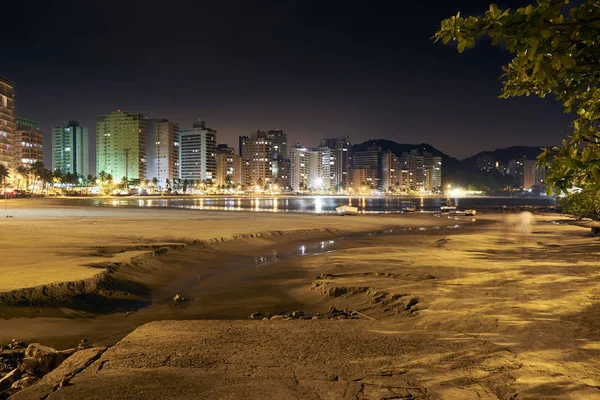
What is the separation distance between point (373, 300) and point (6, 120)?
207466 millimetres

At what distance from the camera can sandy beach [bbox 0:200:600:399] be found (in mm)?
6859

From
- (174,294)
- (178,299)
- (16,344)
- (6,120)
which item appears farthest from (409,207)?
(6,120)

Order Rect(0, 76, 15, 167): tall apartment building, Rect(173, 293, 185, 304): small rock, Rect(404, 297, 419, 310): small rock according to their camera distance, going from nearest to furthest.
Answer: Rect(404, 297, 419, 310): small rock < Rect(173, 293, 185, 304): small rock < Rect(0, 76, 15, 167): tall apartment building

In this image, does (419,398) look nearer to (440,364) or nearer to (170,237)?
(440,364)

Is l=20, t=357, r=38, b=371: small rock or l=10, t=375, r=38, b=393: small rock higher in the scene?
l=10, t=375, r=38, b=393: small rock

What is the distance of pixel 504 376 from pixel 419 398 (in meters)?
1.59

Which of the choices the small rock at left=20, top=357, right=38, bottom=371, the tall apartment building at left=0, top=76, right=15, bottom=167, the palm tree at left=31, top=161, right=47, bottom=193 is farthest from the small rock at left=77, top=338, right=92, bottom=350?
the tall apartment building at left=0, top=76, right=15, bottom=167

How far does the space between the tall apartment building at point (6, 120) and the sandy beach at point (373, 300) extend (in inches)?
7117

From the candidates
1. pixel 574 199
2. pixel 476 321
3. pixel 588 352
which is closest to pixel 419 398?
pixel 588 352

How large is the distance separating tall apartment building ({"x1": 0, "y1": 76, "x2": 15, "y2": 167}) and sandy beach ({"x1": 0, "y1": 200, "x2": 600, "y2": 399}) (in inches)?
7117

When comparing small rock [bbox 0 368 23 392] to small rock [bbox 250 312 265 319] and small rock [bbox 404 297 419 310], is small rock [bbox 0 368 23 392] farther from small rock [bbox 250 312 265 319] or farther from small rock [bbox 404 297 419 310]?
small rock [bbox 404 297 419 310]

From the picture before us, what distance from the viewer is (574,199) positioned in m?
31.8

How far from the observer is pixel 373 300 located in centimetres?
1277

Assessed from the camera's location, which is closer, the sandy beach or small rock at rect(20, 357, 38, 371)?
the sandy beach
